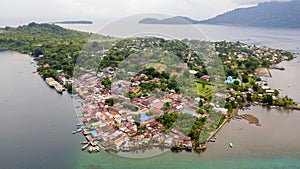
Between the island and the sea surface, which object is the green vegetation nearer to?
the island

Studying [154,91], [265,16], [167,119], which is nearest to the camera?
[167,119]

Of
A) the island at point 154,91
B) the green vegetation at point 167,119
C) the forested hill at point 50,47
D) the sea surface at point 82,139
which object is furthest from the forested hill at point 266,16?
the green vegetation at point 167,119

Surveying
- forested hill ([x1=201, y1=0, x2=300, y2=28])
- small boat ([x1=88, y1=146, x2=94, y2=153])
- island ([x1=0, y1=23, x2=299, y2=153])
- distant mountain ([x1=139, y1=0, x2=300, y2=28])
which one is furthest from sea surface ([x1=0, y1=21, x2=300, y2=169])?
forested hill ([x1=201, y1=0, x2=300, y2=28])

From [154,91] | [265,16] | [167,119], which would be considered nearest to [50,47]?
[154,91]

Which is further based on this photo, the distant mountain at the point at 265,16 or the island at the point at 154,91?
the distant mountain at the point at 265,16

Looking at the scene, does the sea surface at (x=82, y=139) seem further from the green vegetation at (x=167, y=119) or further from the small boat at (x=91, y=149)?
the green vegetation at (x=167, y=119)

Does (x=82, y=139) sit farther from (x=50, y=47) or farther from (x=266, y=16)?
(x=266, y=16)

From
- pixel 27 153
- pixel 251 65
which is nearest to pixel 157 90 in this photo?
pixel 27 153
